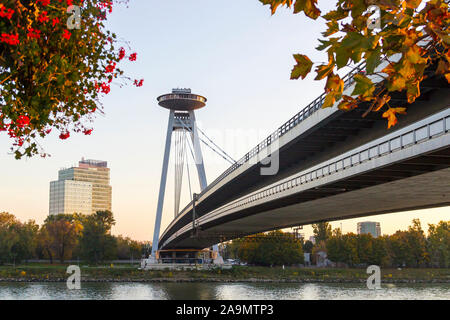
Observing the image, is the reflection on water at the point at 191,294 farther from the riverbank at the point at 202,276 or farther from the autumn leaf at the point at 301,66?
the autumn leaf at the point at 301,66

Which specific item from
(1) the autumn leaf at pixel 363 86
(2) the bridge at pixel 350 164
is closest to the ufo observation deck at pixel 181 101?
(2) the bridge at pixel 350 164

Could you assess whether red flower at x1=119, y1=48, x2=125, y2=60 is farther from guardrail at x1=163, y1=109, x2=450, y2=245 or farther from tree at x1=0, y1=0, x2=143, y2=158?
guardrail at x1=163, y1=109, x2=450, y2=245

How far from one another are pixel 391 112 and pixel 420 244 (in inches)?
4398

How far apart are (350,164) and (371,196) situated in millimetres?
8859

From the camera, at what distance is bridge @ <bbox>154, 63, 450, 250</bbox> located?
19.2 meters

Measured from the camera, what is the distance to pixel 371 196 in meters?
31.5

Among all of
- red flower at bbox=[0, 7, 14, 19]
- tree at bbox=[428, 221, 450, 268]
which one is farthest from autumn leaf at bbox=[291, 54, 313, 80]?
tree at bbox=[428, 221, 450, 268]

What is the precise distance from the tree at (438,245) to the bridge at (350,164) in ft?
223

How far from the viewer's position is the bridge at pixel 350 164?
63.0ft

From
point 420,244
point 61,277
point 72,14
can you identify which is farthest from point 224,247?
point 72,14

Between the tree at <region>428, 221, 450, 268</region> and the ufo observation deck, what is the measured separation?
5892 cm

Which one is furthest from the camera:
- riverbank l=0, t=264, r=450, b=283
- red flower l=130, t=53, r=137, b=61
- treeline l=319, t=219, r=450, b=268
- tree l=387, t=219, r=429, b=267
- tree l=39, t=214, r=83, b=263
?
tree l=39, t=214, r=83, b=263

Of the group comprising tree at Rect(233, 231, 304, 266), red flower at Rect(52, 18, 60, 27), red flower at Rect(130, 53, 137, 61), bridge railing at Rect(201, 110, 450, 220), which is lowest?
tree at Rect(233, 231, 304, 266)
